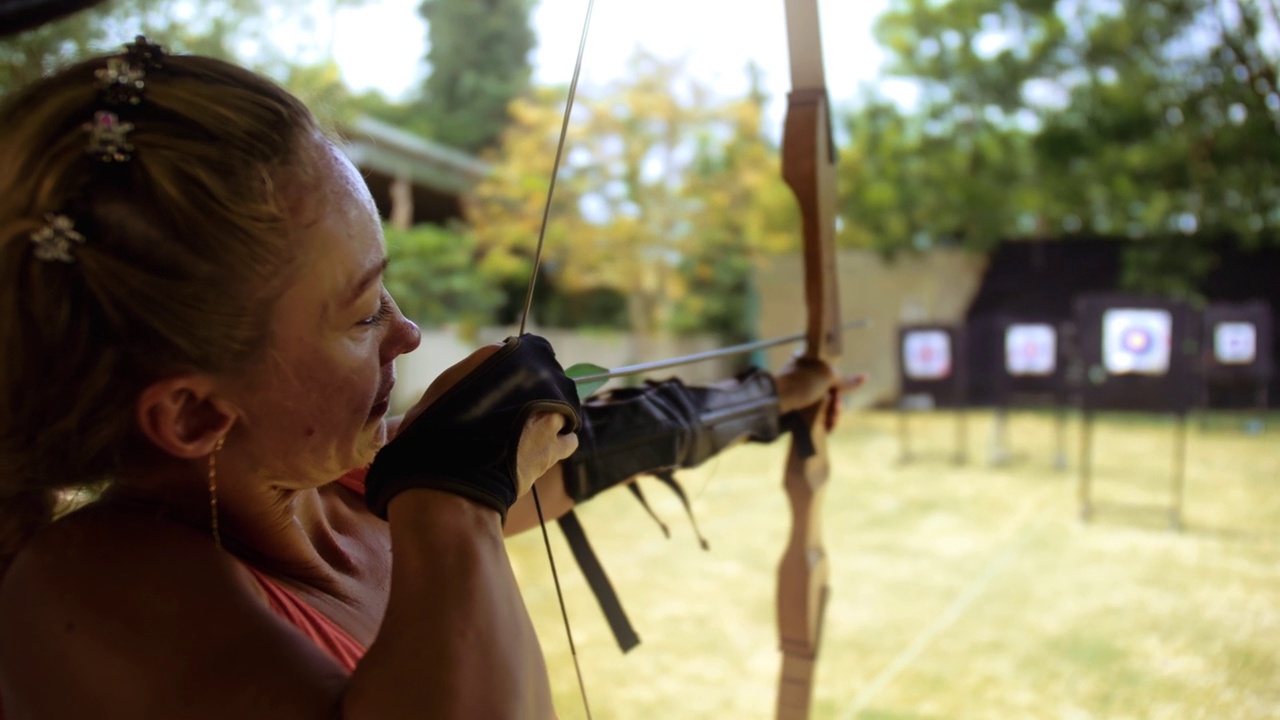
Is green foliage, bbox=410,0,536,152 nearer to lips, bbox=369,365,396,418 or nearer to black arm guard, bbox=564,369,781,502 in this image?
black arm guard, bbox=564,369,781,502

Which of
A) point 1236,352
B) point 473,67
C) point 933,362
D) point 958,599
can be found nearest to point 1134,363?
point 1236,352

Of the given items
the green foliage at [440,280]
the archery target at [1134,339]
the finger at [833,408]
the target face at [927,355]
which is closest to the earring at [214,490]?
the finger at [833,408]

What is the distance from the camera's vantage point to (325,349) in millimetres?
462

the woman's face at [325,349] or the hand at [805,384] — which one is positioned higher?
the woman's face at [325,349]

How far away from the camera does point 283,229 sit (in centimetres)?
43

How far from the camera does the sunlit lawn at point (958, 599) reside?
Result: 2092 millimetres

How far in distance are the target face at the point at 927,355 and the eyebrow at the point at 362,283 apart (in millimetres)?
6070

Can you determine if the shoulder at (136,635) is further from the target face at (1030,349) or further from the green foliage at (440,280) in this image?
the target face at (1030,349)

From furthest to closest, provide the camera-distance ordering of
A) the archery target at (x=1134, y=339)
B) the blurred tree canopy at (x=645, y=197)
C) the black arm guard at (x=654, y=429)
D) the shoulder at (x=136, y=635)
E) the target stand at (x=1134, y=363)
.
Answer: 1. the blurred tree canopy at (x=645, y=197)
2. the archery target at (x=1134, y=339)
3. the target stand at (x=1134, y=363)
4. the black arm guard at (x=654, y=429)
5. the shoulder at (x=136, y=635)

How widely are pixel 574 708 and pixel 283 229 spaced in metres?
1.77

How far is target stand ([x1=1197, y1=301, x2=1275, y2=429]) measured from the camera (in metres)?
5.49

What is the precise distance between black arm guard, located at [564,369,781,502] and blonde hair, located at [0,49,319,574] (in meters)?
0.42

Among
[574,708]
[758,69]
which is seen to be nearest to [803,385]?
[574,708]

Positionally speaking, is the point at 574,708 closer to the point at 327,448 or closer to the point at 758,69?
the point at 327,448
